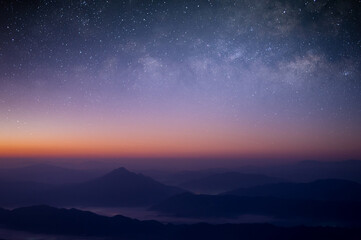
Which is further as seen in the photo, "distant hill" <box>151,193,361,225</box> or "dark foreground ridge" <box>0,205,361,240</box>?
"distant hill" <box>151,193,361,225</box>

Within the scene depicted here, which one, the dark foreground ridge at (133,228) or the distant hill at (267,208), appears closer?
the dark foreground ridge at (133,228)

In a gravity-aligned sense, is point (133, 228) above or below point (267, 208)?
above

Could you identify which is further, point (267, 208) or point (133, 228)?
point (267, 208)

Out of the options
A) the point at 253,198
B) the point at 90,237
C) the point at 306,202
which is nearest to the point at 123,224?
the point at 90,237
